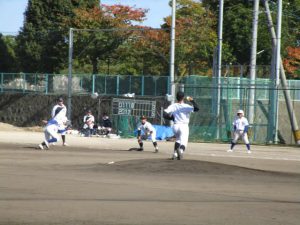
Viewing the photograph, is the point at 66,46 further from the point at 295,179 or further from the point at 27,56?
the point at 295,179

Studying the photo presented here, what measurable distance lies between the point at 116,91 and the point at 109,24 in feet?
40.2

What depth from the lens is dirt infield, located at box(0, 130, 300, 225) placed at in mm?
10500

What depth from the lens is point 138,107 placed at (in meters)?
38.6

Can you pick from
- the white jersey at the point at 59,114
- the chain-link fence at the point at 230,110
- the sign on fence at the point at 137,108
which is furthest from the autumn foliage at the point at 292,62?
the white jersey at the point at 59,114

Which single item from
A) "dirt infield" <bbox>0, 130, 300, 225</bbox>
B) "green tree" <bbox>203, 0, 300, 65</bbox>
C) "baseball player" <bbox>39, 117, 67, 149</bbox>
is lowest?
"dirt infield" <bbox>0, 130, 300, 225</bbox>

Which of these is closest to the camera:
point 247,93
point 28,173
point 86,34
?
point 28,173

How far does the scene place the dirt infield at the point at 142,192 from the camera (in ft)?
34.4

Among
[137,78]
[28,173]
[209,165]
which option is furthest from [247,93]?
[28,173]

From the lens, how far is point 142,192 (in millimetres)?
13500

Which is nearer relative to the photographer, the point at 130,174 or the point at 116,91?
the point at 130,174

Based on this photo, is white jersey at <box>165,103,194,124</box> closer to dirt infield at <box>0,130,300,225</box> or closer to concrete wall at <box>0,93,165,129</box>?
dirt infield at <box>0,130,300,225</box>

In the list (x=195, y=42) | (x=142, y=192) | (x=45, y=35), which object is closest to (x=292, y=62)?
(x=195, y=42)

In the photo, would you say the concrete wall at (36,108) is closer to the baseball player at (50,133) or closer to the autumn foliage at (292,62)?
the baseball player at (50,133)

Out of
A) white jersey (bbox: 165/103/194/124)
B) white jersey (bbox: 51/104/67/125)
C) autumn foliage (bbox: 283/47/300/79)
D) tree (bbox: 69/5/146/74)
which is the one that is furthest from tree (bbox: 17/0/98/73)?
white jersey (bbox: 165/103/194/124)
